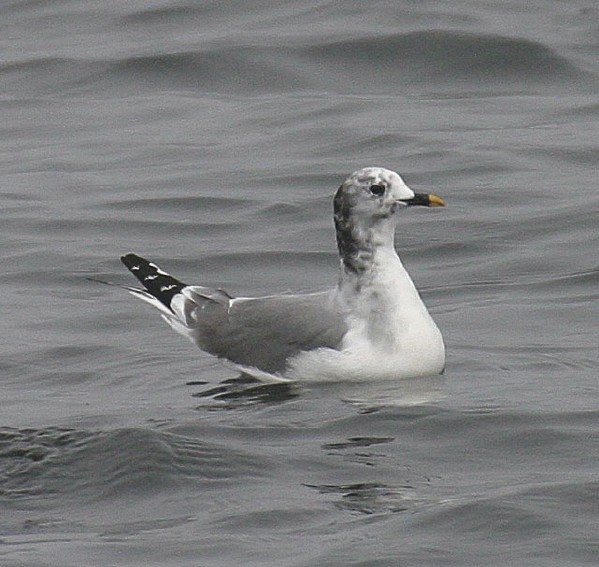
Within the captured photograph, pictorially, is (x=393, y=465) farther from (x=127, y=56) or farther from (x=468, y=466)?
(x=127, y=56)

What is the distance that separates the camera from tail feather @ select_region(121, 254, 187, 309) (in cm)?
1085

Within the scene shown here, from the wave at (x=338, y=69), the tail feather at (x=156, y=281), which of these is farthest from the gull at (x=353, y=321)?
the wave at (x=338, y=69)

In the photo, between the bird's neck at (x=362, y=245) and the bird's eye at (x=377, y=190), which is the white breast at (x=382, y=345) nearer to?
the bird's neck at (x=362, y=245)

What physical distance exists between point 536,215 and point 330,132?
3593 millimetres

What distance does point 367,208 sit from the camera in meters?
10.1

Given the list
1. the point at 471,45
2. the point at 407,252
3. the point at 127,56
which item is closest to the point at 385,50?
the point at 471,45

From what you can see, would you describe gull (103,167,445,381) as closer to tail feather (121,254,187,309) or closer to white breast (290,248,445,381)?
white breast (290,248,445,381)

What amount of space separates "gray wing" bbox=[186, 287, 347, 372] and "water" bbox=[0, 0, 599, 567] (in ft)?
0.59

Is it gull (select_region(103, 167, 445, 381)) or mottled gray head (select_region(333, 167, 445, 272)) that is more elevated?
mottled gray head (select_region(333, 167, 445, 272))

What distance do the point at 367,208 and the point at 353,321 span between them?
0.59 metres

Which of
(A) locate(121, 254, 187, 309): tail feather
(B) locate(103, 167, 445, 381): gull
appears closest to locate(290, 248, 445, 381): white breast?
(B) locate(103, 167, 445, 381): gull

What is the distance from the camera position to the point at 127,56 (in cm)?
2009

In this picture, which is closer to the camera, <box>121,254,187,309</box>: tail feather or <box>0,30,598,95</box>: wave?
<box>121,254,187,309</box>: tail feather

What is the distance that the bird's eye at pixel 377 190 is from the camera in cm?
1006
